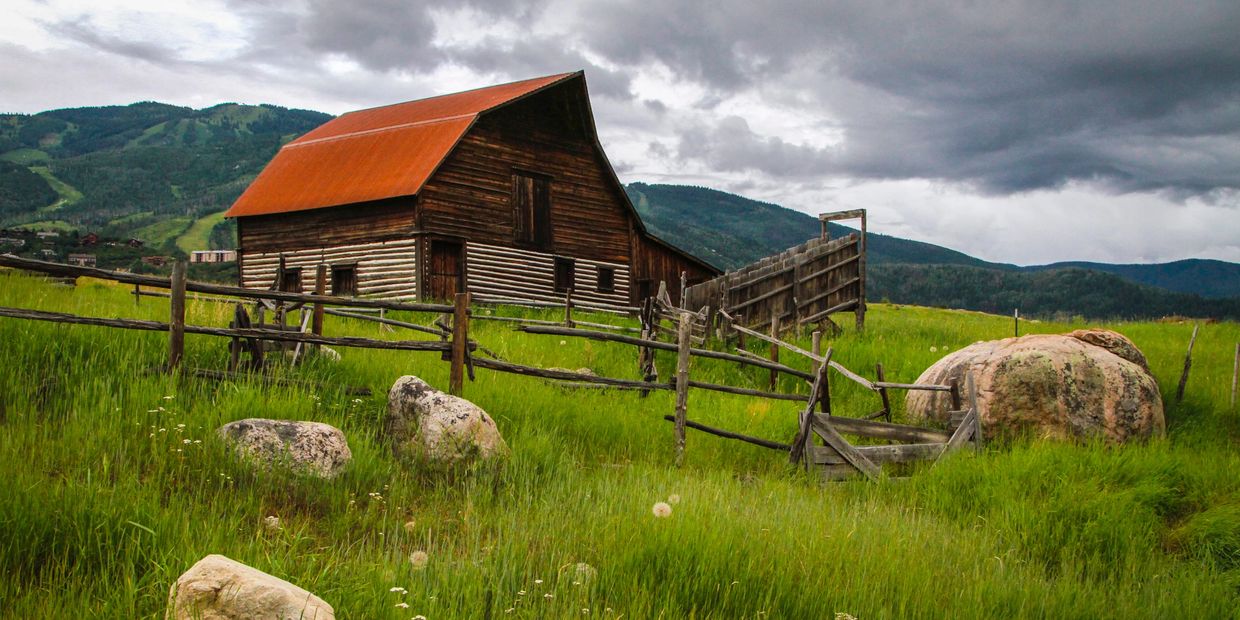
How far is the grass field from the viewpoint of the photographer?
4.41m

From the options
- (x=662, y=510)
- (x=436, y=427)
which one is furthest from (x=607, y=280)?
(x=662, y=510)

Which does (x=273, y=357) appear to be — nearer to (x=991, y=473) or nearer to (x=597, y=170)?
(x=991, y=473)

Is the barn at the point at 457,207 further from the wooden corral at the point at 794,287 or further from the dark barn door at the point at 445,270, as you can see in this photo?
the wooden corral at the point at 794,287

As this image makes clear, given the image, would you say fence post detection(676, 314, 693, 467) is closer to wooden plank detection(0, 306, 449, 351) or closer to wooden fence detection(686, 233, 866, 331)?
wooden plank detection(0, 306, 449, 351)

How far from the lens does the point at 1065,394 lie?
10125mm

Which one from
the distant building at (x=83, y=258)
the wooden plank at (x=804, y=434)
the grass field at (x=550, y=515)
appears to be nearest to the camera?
the grass field at (x=550, y=515)

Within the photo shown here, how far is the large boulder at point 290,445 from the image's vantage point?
236 inches

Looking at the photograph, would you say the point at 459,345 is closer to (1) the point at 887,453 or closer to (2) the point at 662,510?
(2) the point at 662,510

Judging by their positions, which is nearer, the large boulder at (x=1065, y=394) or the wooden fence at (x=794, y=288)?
the large boulder at (x=1065, y=394)

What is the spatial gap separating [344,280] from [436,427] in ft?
62.3

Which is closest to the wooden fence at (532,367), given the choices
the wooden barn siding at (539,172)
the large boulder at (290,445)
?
the large boulder at (290,445)

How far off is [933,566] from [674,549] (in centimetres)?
201

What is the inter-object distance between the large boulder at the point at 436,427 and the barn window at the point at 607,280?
65.6ft

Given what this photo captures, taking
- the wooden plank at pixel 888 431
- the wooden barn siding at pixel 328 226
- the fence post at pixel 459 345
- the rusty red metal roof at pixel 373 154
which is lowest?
the wooden plank at pixel 888 431
